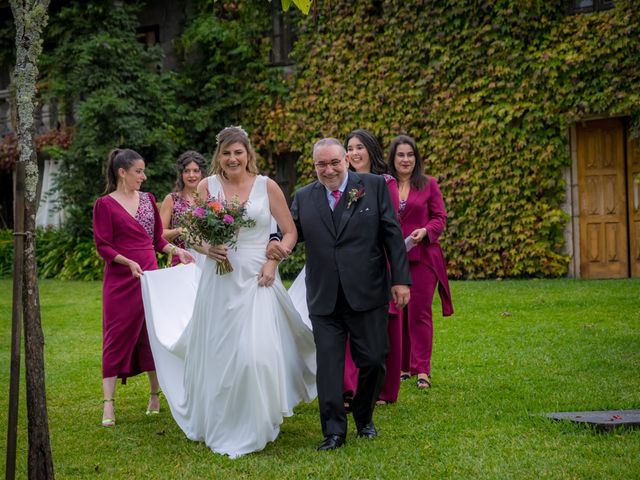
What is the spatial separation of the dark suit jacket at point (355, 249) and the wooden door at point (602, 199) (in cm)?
1005

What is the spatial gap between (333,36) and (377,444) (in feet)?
42.0

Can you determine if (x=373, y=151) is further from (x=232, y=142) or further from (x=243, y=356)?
(x=243, y=356)

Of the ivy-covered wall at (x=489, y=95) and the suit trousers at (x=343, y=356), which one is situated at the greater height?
the ivy-covered wall at (x=489, y=95)

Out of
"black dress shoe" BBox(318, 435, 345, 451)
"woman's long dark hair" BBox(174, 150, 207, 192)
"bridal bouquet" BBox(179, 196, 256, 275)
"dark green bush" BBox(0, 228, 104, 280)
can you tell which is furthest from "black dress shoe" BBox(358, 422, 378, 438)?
"dark green bush" BBox(0, 228, 104, 280)

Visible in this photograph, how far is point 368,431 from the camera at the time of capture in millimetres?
5922

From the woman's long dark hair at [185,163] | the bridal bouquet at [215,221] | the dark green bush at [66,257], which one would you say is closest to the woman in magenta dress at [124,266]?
the woman's long dark hair at [185,163]

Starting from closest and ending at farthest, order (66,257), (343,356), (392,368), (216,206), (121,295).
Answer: (216,206), (343,356), (392,368), (121,295), (66,257)

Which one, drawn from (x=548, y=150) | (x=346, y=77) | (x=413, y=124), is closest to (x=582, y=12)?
(x=548, y=150)

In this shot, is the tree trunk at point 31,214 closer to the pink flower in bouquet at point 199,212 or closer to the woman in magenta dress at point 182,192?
the pink flower in bouquet at point 199,212

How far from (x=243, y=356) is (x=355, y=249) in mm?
1033

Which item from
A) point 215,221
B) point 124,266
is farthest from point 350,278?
point 124,266

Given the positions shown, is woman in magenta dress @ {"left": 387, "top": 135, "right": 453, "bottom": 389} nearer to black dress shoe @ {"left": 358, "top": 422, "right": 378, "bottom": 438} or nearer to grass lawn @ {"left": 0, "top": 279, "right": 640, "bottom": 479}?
grass lawn @ {"left": 0, "top": 279, "right": 640, "bottom": 479}

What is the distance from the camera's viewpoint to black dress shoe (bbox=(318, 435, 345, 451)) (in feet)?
18.4

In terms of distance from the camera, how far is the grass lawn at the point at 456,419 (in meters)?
5.14
